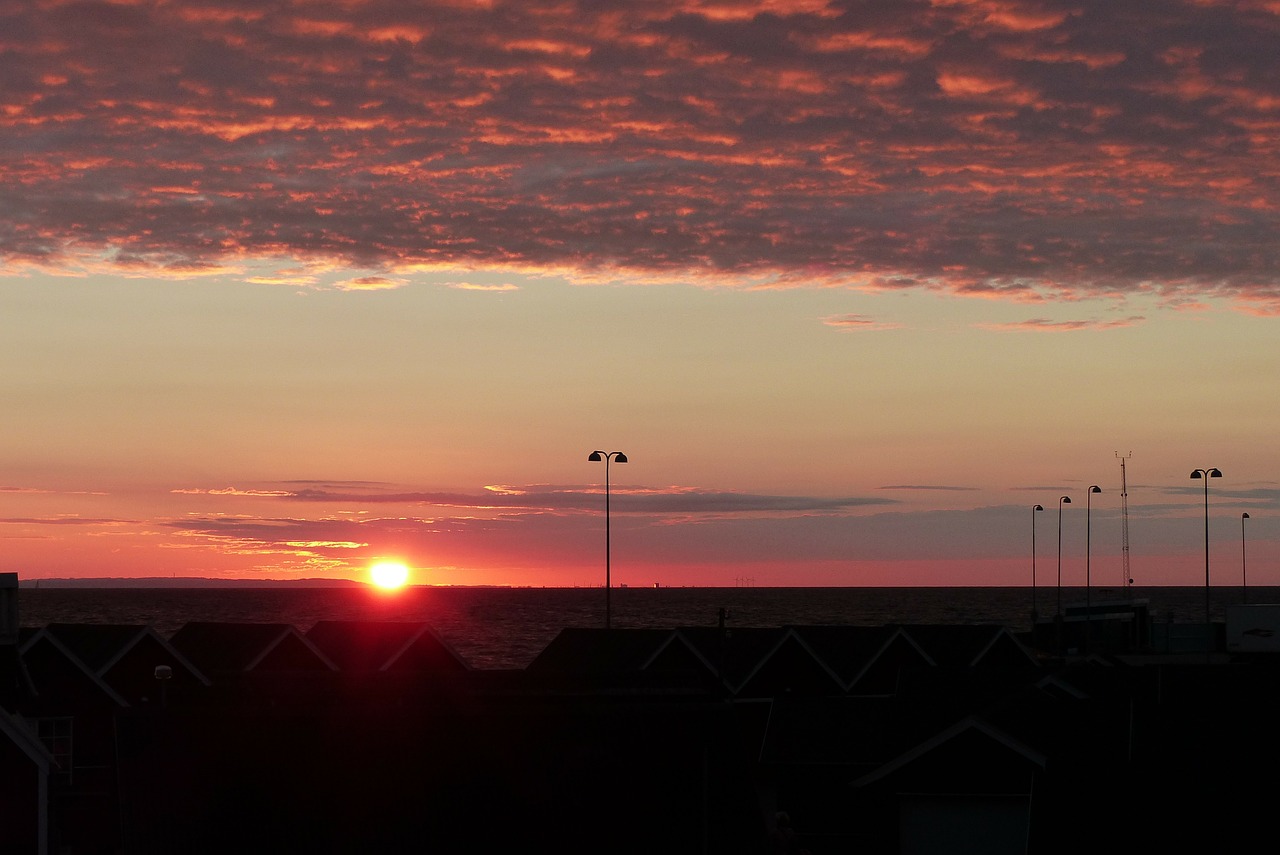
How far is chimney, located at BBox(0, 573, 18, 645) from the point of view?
133ft

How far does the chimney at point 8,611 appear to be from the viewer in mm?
40531

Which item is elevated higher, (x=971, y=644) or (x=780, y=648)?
(x=780, y=648)

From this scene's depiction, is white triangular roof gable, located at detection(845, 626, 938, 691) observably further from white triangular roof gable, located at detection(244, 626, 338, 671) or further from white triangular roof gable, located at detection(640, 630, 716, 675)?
white triangular roof gable, located at detection(244, 626, 338, 671)

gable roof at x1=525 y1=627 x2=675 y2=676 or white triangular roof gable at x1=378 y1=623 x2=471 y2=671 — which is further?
white triangular roof gable at x1=378 y1=623 x2=471 y2=671

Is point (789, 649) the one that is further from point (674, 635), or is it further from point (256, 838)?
point (256, 838)

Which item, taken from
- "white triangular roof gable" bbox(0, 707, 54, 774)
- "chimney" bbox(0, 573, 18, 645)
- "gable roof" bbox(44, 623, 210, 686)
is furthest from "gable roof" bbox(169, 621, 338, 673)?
"white triangular roof gable" bbox(0, 707, 54, 774)

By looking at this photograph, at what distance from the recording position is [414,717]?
32.8m

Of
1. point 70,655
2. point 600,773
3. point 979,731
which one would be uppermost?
point 70,655

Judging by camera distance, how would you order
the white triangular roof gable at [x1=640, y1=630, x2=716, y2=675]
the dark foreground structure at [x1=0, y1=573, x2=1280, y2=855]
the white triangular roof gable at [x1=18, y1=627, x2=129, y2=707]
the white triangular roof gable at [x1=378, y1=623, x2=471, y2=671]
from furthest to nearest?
the white triangular roof gable at [x1=378, y1=623, x2=471, y2=671] → the white triangular roof gable at [x1=640, y1=630, x2=716, y2=675] → the white triangular roof gable at [x1=18, y1=627, x2=129, y2=707] → the dark foreground structure at [x1=0, y1=573, x2=1280, y2=855]

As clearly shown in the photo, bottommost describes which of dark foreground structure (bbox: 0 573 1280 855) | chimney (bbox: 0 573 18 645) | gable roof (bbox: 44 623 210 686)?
dark foreground structure (bbox: 0 573 1280 855)

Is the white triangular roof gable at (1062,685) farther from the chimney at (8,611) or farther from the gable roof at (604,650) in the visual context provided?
the chimney at (8,611)

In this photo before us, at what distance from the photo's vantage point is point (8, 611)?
40562mm

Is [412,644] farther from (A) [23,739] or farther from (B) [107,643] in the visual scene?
(A) [23,739]

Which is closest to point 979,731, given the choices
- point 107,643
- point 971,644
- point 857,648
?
point 857,648
